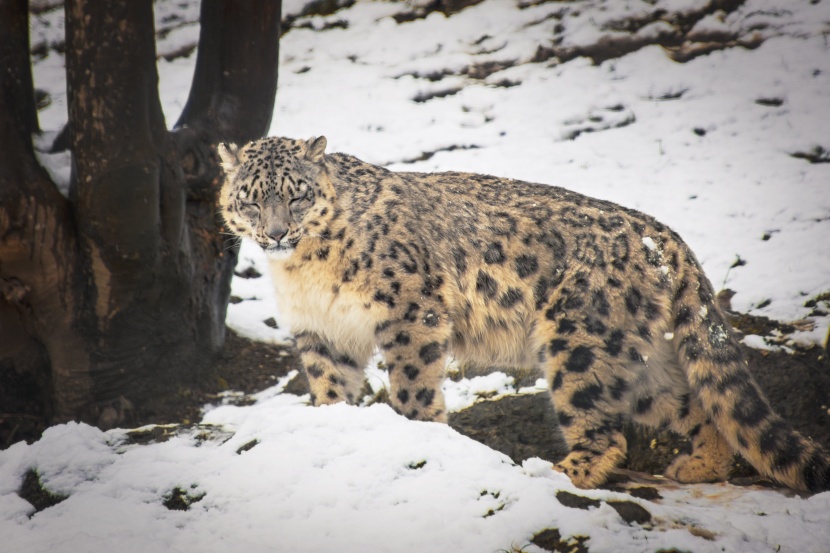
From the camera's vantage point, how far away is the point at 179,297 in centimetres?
652

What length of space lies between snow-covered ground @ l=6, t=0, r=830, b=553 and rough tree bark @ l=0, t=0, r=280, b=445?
471mm

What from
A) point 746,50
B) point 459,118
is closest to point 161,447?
point 459,118

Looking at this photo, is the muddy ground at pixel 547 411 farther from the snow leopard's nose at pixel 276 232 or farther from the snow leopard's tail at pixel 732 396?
the snow leopard's nose at pixel 276 232

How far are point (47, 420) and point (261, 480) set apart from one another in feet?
9.97

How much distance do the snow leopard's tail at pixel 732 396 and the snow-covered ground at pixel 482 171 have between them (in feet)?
0.88

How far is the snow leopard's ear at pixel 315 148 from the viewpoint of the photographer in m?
5.29

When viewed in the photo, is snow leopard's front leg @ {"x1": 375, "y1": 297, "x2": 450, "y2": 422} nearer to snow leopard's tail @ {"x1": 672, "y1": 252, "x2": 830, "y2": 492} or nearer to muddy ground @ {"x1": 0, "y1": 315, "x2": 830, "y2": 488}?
muddy ground @ {"x1": 0, "y1": 315, "x2": 830, "y2": 488}

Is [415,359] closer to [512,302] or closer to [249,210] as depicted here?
[512,302]

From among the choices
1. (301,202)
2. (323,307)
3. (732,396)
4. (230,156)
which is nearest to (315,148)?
(301,202)

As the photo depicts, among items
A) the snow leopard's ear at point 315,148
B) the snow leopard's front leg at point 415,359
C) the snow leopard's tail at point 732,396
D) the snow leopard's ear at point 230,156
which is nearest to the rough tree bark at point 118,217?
the snow leopard's ear at point 230,156

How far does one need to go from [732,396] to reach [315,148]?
122 inches

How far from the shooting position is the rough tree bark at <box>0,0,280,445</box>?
17.5 ft

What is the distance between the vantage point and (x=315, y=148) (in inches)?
209

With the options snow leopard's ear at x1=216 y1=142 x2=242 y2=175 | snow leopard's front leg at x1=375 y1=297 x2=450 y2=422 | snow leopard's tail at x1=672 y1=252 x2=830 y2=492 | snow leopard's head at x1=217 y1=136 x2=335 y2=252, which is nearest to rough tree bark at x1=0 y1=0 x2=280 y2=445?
snow leopard's ear at x1=216 y1=142 x2=242 y2=175
